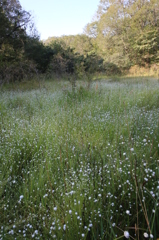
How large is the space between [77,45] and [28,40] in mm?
22399

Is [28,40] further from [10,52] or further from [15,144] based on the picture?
[15,144]

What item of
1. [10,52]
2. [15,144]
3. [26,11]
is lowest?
[15,144]

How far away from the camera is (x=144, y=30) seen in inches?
860

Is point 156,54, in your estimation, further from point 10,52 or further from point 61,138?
point 61,138

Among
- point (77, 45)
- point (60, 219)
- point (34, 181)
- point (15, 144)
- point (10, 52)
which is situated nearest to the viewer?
point (60, 219)

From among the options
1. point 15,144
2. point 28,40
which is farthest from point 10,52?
point 15,144

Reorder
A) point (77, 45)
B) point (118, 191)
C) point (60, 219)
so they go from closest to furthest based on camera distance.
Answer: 1. point (60, 219)
2. point (118, 191)
3. point (77, 45)

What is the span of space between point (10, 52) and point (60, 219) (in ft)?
43.6

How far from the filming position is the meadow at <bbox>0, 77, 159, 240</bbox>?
128cm

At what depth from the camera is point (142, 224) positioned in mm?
1370

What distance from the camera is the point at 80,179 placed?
1.76 meters

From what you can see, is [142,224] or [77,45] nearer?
[142,224]

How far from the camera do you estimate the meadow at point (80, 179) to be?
1277 mm

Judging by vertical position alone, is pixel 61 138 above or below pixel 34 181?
above
